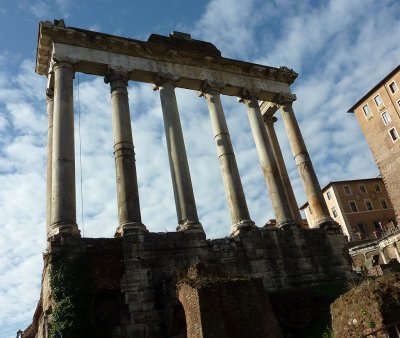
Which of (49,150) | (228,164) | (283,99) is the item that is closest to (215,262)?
(228,164)

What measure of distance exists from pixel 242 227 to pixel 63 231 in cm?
643

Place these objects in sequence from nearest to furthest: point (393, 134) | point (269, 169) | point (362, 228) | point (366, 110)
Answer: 1. point (269, 169)
2. point (393, 134)
3. point (366, 110)
4. point (362, 228)

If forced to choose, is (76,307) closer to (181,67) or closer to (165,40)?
(181,67)

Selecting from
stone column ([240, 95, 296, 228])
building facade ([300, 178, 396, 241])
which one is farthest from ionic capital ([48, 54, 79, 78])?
building facade ([300, 178, 396, 241])

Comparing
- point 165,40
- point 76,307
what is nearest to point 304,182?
point 165,40

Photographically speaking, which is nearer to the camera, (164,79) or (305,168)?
(164,79)

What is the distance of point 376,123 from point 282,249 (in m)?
30.4

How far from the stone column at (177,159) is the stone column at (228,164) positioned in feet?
5.61

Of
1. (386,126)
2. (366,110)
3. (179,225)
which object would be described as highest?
(366,110)

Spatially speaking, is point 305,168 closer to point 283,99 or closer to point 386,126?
point 283,99

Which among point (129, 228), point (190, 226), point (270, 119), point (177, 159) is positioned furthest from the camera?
point (270, 119)

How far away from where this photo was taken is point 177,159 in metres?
15.6

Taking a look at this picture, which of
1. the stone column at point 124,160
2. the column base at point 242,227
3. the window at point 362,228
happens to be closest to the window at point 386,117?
the window at point 362,228

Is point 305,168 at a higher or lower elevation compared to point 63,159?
higher
